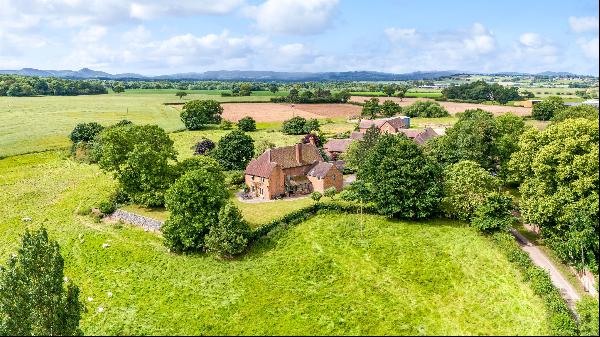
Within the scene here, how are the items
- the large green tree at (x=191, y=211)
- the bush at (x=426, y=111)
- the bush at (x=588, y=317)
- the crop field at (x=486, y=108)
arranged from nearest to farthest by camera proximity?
the bush at (x=588, y=317)
the large green tree at (x=191, y=211)
the crop field at (x=486, y=108)
the bush at (x=426, y=111)

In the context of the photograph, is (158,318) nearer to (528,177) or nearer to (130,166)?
(130,166)

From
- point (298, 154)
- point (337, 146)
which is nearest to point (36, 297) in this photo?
point (298, 154)

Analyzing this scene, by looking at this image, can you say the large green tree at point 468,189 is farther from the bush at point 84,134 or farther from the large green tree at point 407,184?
the bush at point 84,134

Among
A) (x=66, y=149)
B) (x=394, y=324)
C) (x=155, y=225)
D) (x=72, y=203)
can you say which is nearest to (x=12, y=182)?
(x=72, y=203)

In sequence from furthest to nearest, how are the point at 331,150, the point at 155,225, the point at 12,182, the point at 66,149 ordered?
the point at 66,149
the point at 331,150
the point at 12,182
the point at 155,225

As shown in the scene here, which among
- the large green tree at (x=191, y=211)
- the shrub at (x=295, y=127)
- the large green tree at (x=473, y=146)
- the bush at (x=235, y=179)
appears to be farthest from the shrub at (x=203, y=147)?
the large green tree at (x=473, y=146)

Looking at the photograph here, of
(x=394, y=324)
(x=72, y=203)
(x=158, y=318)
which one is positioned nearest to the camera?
(x=394, y=324)

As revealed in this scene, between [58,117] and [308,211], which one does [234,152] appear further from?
[58,117]
